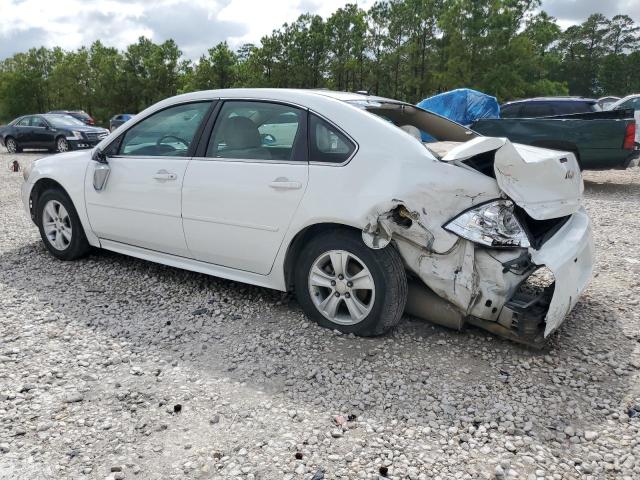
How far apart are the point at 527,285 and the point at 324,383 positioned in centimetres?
190

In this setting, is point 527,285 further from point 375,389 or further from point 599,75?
point 599,75

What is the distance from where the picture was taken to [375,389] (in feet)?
9.82

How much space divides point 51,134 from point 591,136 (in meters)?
17.6

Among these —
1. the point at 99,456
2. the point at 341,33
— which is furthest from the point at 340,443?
the point at 341,33

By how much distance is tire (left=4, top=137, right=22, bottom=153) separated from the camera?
791 inches

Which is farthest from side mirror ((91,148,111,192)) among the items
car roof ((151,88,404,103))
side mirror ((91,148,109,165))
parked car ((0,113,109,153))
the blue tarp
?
parked car ((0,113,109,153))

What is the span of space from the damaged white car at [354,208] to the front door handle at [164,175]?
0.06ft

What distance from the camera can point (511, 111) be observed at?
43.0ft

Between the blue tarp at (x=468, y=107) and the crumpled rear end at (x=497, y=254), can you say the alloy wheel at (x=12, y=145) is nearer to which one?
the blue tarp at (x=468, y=107)

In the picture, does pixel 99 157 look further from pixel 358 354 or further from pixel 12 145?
pixel 12 145

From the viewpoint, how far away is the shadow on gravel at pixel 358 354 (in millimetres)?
2881

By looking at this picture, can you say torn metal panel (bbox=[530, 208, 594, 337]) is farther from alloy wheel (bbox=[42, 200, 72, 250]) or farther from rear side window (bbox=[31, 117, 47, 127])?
rear side window (bbox=[31, 117, 47, 127])

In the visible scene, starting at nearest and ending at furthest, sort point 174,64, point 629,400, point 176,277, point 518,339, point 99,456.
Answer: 1. point 99,456
2. point 629,400
3. point 518,339
4. point 176,277
5. point 174,64

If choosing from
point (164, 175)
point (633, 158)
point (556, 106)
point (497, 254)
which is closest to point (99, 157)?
point (164, 175)
